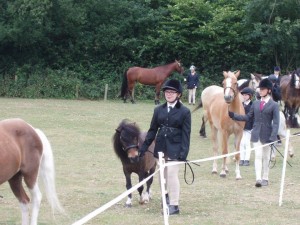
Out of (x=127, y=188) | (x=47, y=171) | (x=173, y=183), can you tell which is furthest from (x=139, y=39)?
(x=47, y=171)

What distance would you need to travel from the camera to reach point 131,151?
885 cm

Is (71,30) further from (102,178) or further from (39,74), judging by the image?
(102,178)

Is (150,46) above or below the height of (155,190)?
above

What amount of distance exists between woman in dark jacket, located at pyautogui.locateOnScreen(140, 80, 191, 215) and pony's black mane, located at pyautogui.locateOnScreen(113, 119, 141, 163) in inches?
7.8

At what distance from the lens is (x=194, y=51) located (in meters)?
39.2

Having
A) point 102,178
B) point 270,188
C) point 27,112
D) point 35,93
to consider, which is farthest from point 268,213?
point 35,93

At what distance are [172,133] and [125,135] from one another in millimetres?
654

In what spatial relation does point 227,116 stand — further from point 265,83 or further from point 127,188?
point 127,188

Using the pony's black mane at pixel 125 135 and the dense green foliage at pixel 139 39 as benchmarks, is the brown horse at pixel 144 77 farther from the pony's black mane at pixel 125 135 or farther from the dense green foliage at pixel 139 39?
the pony's black mane at pixel 125 135

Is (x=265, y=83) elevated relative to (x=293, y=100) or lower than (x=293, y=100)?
elevated

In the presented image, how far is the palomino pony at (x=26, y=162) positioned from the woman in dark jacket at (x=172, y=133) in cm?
149

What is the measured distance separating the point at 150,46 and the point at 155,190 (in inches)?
1138

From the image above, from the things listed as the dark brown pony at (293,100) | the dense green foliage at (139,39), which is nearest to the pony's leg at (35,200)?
the dark brown pony at (293,100)

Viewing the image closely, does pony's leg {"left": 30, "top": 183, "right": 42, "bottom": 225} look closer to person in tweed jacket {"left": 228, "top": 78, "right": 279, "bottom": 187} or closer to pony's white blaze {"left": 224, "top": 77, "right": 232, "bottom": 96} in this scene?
person in tweed jacket {"left": 228, "top": 78, "right": 279, "bottom": 187}
